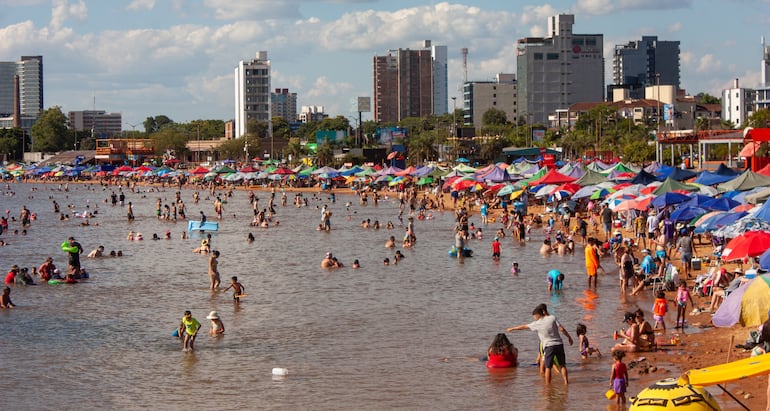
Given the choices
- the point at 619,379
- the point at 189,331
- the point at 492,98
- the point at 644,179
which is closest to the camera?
the point at 619,379

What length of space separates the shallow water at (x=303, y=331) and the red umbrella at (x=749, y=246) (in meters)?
2.97

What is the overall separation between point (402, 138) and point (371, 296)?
115 meters

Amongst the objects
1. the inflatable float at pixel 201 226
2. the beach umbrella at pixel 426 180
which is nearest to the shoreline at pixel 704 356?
the inflatable float at pixel 201 226

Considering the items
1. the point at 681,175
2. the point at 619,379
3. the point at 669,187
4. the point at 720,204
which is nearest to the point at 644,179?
the point at 681,175

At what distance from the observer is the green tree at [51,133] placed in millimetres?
185375

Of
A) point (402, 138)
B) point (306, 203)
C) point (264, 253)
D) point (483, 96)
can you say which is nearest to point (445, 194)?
point (306, 203)

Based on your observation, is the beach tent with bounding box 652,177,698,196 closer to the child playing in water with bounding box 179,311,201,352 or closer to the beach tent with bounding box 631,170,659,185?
the beach tent with bounding box 631,170,659,185

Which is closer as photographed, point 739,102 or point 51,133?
point 739,102

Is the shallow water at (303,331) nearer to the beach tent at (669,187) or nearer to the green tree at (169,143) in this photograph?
the beach tent at (669,187)

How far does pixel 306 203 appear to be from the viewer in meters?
70.9

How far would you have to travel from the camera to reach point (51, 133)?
185 m

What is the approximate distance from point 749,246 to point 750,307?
17.5 ft

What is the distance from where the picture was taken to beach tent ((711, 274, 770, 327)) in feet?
47.9

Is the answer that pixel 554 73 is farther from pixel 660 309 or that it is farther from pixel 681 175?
pixel 660 309
